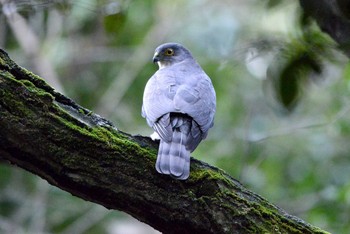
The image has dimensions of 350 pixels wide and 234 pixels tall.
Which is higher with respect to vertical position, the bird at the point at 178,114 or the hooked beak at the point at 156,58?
the hooked beak at the point at 156,58

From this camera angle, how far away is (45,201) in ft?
27.9

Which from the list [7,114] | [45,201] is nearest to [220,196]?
[7,114]

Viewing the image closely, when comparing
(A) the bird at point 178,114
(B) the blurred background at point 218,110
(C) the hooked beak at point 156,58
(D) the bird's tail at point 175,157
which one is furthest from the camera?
(B) the blurred background at point 218,110

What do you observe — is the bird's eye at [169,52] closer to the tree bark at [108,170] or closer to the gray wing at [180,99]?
the gray wing at [180,99]

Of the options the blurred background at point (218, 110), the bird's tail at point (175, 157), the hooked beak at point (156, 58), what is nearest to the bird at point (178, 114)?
the bird's tail at point (175, 157)

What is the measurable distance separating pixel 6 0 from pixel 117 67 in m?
5.77

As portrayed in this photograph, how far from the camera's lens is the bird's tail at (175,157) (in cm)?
336

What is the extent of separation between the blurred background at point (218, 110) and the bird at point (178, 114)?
2.04 m

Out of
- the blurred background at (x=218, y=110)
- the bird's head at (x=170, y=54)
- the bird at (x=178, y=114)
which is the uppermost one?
the blurred background at (x=218, y=110)

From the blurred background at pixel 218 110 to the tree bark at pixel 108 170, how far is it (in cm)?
313

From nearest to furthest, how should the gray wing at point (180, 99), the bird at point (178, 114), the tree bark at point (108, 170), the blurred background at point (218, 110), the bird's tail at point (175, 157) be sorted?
1. the tree bark at point (108, 170)
2. the bird's tail at point (175, 157)
3. the bird at point (178, 114)
4. the gray wing at point (180, 99)
5. the blurred background at point (218, 110)

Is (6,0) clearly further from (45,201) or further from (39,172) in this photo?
(45,201)

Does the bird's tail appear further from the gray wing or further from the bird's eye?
the bird's eye

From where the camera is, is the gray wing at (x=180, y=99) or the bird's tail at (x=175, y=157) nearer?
the bird's tail at (x=175, y=157)
